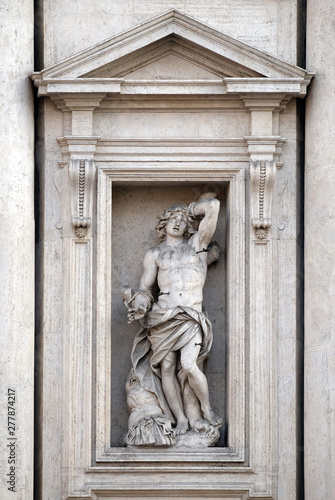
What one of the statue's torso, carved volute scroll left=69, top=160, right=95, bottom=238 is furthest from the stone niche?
the statue's torso

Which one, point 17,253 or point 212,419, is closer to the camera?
point 17,253

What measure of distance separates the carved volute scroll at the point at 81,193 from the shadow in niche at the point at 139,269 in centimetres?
46

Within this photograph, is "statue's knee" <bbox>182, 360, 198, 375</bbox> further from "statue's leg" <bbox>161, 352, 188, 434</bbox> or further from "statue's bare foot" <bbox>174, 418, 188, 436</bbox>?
"statue's bare foot" <bbox>174, 418, 188, 436</bbox>

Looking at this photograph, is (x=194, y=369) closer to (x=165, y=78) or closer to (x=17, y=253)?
(x=17, y=253)

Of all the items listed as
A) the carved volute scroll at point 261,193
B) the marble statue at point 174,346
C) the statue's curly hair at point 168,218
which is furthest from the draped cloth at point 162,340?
the carved volute scroll at point 261,193

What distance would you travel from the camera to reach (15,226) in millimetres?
17469

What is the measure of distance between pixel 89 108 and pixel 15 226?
1352 millimetres

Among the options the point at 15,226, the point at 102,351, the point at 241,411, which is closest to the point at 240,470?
the point at 241,411

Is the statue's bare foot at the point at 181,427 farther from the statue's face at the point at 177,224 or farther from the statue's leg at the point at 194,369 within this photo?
the statue's face at the point at 177,224

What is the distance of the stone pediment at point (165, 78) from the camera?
17719 mm

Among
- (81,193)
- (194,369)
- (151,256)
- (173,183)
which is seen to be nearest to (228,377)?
(194,369)

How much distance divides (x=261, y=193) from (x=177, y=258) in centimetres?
98

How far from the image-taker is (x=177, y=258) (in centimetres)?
1792

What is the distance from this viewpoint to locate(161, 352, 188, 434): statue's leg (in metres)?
17.8
